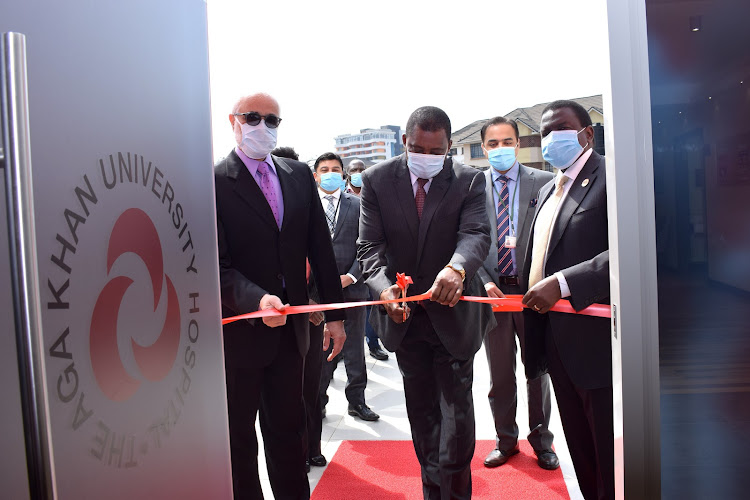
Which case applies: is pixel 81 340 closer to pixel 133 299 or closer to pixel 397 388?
pixel 133 299

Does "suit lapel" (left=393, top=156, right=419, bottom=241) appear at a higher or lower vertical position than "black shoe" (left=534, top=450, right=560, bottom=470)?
higher

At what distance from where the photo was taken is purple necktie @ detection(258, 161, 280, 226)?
286cm

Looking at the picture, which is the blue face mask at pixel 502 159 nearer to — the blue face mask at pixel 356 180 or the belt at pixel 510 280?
the belt at pixel 510 280

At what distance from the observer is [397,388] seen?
5.91m

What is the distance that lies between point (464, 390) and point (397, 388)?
9.97ft

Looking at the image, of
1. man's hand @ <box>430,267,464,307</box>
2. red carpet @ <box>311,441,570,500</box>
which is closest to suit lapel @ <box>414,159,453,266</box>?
man's hand @ <box>430,267,464,307</box>

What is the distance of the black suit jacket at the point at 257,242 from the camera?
2.69 metres

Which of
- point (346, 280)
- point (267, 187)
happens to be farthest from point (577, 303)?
point (346, 280)

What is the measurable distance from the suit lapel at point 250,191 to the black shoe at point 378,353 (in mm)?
4678

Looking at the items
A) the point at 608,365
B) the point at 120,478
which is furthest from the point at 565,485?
the point at 120,478

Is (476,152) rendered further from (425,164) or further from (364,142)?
(425,164)

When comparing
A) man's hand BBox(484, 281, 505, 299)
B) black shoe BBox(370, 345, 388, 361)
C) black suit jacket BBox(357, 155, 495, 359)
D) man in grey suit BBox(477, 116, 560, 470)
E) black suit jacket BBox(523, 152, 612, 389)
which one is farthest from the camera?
black shoe BBox(370, 345, 388, 361)

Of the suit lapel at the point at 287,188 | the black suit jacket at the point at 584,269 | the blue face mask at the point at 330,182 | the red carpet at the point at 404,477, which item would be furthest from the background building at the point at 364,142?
the black suit jacket at the point at 584,269

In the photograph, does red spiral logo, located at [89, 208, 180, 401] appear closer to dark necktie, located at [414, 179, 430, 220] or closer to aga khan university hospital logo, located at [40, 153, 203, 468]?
aga khan university hospital logo, located at [40, 153, 203, 468]
